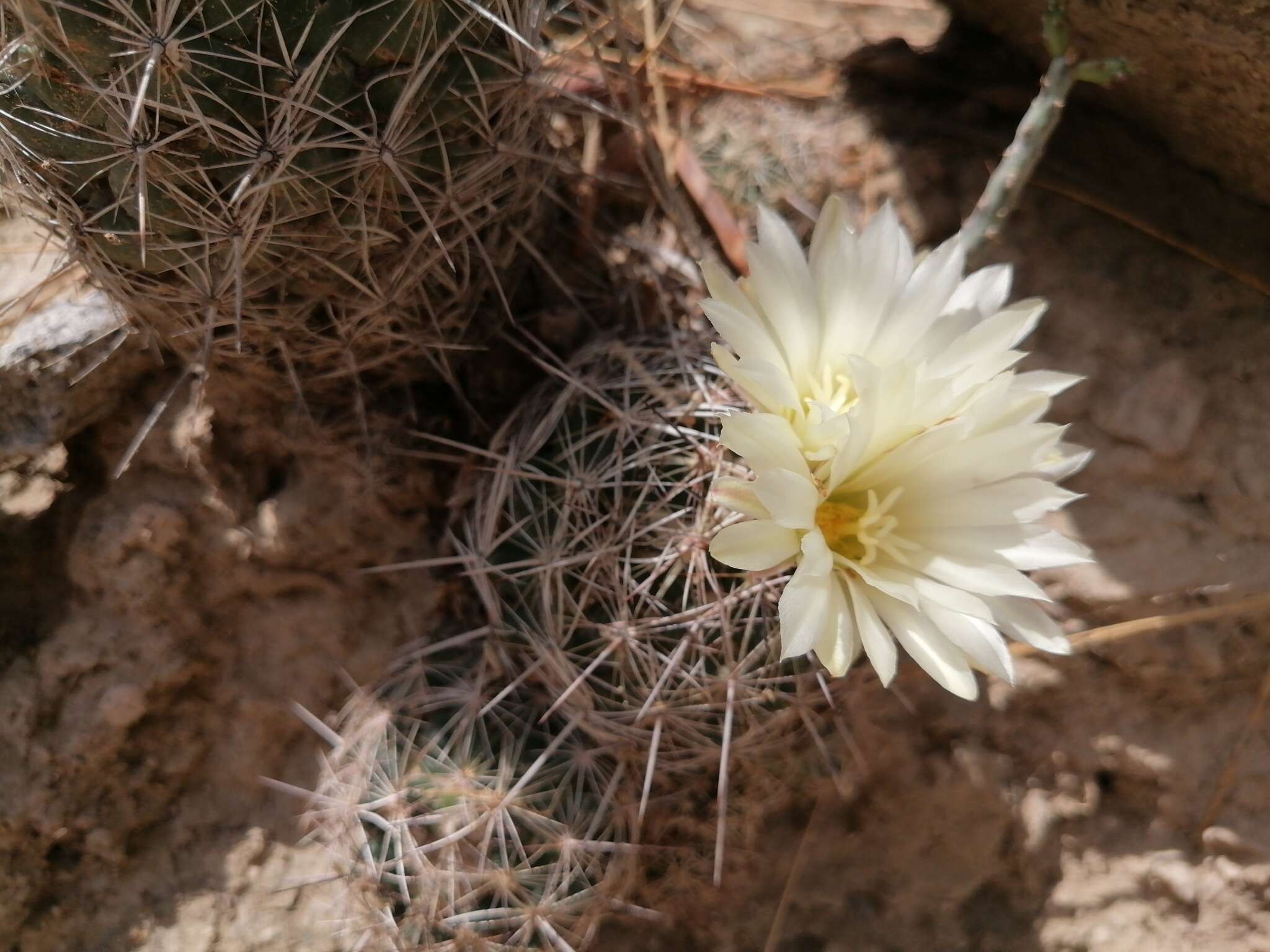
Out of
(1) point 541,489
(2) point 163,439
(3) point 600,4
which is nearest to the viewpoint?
(1) point 541,489

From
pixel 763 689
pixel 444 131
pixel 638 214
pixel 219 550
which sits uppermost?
pixel 444 131

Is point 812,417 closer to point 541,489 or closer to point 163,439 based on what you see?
point 541,489

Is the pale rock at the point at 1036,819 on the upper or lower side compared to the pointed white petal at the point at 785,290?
lower

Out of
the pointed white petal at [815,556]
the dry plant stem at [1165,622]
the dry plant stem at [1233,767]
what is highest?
the pointed white petal at [815,556]

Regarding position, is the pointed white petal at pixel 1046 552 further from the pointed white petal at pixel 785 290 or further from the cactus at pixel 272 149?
the cactus at pixel 272 149

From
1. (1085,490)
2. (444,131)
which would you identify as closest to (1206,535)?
(1085,490)

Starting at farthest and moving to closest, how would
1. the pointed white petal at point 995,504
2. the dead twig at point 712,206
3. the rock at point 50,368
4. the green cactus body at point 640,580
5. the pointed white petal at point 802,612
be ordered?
1. the dead twig at point 712,206
2. the rock at point 50,368
3. the green cactus body at point 640,580
4. the pointed white petal at point 995,504
5. the pointed white petal at point 802,612

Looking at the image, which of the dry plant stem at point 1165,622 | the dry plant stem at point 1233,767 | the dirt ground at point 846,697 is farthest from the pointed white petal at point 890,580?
the dry plant stem at point 1233,767
